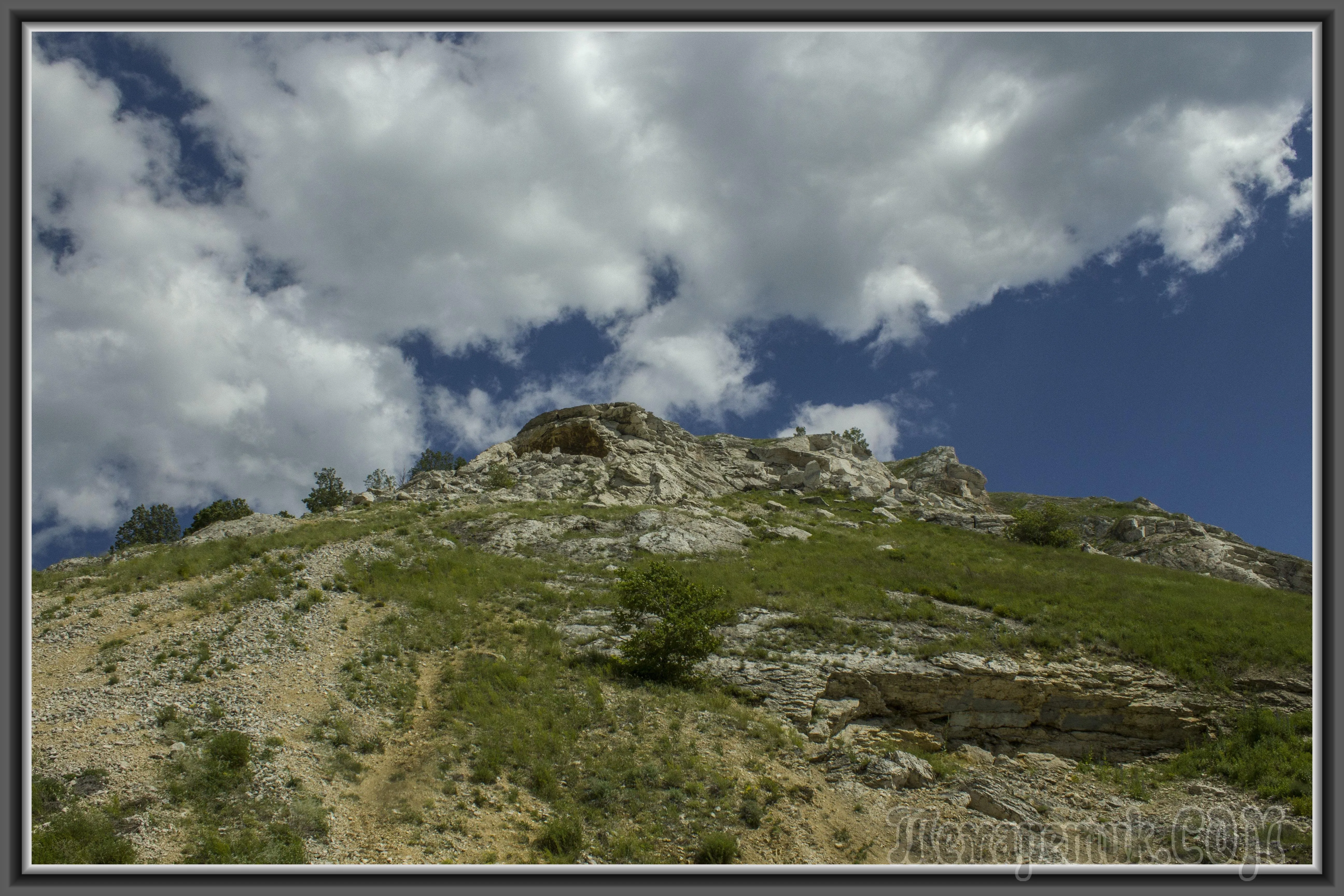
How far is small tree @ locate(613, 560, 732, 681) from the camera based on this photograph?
20922mm

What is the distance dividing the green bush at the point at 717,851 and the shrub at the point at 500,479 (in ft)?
148

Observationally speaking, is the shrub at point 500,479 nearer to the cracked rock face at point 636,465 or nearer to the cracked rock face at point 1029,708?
the cracked rock face at point 636,465

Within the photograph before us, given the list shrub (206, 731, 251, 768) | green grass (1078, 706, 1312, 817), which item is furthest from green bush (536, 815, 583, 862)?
green grass (1078, 706, 1312, 817)

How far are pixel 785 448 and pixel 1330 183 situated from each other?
73241 millimetres

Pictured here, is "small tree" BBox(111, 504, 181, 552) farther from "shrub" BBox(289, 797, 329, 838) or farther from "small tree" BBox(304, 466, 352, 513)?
"shrub" BBox(289, 797, 329, 838)

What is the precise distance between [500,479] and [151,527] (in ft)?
129

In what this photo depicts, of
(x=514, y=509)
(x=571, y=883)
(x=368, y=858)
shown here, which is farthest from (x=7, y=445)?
(x=514, y=509)

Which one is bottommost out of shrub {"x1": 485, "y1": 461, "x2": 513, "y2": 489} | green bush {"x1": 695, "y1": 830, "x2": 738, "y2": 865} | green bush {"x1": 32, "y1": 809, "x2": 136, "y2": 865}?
green bush {"x1": 695, "y1": 830, "x2": 738, "y2": 865}

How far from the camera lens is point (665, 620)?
71.3 feet

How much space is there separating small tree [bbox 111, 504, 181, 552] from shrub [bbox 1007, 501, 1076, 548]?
81539 millimetres

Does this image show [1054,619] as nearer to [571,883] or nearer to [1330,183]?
[1330,183]

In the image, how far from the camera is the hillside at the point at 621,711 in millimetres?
12195

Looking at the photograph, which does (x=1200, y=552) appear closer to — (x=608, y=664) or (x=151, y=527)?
(x=608, y=664)

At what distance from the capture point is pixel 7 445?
8.15 metres
